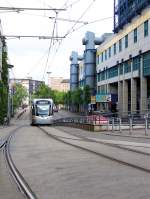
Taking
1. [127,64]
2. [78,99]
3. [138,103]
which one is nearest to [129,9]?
[127,64]

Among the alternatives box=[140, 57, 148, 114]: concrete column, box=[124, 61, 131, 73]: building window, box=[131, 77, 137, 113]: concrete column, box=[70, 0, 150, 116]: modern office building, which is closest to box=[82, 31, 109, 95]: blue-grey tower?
box=[70, 0, 150, 116]: modern office building

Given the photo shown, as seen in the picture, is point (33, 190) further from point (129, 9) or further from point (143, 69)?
point (129, 9)

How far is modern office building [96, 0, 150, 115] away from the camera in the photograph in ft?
226

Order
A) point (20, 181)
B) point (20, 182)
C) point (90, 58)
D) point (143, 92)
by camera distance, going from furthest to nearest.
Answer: point (90, 58), point (143, 92), point (20, 181), point (20, 182)

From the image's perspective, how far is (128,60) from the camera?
77.3 meters

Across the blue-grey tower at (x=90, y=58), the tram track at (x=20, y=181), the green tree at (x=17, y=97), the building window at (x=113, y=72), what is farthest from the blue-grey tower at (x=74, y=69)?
the tram track at (x=20, y=181)

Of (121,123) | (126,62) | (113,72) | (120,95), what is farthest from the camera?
(113,72)

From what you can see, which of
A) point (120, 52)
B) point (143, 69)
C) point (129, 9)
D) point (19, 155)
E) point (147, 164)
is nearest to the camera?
point (147, 164)

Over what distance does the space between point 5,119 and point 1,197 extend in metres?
74.8

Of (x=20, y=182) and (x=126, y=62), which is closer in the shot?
(x=20, y=182)

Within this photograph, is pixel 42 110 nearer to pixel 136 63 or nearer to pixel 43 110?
pixel 43 110

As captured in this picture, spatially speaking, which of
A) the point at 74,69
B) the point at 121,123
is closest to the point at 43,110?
the point at 121,123

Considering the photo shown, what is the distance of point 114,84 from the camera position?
92.9 m

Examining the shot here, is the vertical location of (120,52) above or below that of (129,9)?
below
